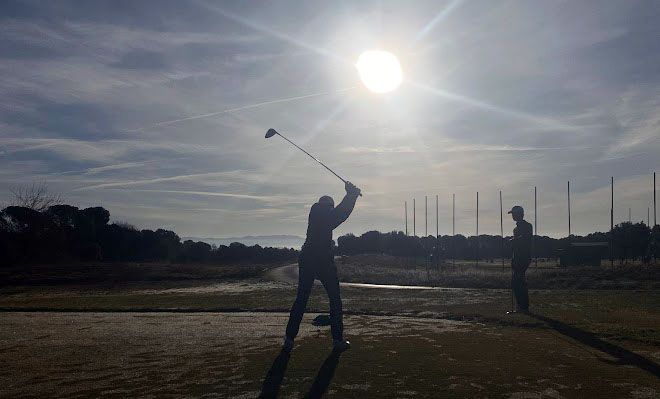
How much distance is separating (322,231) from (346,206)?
606 mm

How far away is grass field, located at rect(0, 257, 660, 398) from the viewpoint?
7270mm

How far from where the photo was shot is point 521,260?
52.9ft

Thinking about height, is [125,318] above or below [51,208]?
below

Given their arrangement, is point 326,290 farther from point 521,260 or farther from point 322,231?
point 521,260

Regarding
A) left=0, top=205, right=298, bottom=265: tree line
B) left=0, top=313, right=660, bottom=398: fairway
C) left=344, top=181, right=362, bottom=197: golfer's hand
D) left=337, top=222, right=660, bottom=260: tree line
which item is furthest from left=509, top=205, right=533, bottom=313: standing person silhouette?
left=337, top=222, right=660, bottom=260: tree line

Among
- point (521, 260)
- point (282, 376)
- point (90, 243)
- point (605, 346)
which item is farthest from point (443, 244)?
point (282, 376)

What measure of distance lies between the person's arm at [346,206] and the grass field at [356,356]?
220 centimetres

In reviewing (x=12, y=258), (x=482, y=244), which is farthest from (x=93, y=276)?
(x=482, y=244)

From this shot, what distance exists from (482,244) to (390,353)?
5006 inches

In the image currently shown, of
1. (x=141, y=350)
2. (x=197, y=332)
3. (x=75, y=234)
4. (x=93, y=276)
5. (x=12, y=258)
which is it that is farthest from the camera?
(x=75, y=234)

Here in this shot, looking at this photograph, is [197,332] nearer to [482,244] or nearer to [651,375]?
[651,375]

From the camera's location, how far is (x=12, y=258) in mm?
71875

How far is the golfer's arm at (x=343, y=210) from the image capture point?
10.6m

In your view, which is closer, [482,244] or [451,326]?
[451,326]
